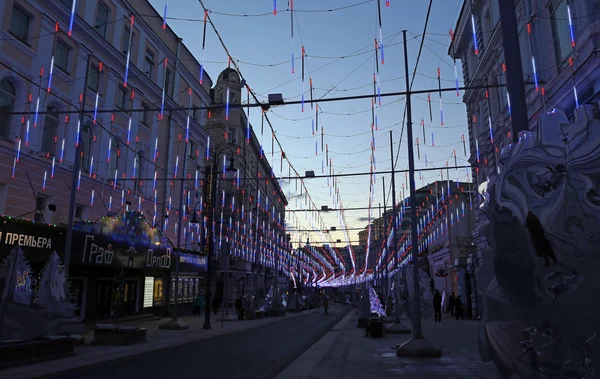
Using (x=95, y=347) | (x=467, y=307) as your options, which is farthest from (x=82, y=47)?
(x=467, y=307)

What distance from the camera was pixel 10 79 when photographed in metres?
17.8

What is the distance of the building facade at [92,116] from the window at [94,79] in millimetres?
52

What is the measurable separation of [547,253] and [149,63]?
2976 cm

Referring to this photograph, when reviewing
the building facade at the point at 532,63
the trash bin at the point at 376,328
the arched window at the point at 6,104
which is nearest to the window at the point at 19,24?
the arched window at the point at 6,104

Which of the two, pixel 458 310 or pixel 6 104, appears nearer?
pixel 6 104

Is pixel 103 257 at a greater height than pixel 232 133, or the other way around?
pixel 232 133

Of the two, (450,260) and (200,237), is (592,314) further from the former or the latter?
(200,237)

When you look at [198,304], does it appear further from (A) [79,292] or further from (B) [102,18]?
(B) [102,18]

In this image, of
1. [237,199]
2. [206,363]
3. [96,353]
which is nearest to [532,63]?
[206,363]

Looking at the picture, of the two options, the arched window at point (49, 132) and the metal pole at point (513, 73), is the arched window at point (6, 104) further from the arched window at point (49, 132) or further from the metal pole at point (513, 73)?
the metal pole at point (513, 73)

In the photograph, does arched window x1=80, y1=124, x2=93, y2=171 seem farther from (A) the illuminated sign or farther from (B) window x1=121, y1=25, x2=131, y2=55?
(A) the illuminated sign

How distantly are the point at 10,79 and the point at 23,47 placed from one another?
1505 mm

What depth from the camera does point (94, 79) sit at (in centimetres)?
2328

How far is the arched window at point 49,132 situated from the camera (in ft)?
64.1
